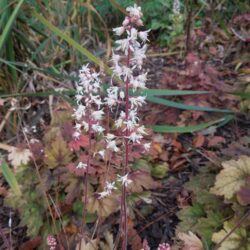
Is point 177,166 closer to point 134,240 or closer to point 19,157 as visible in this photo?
point 134,240

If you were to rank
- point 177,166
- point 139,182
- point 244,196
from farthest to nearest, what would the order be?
1. point 177,166
2. point 139,182
3. point 244,196

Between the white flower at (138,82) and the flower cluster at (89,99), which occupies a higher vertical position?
the white flower at (138,82)

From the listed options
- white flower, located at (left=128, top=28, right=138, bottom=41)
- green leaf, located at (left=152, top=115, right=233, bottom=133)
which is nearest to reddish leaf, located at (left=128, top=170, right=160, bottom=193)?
green leaf, located at (left=152, top=115, right=233, bottom=133)

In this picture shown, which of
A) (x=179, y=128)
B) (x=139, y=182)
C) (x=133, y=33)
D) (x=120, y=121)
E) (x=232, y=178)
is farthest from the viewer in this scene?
(x=179, y=128)

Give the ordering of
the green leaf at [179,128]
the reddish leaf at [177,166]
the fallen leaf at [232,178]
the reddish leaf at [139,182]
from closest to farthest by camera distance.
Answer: the fallen leaf at [232,178] < the reddish leaf at [139,182] < the green leaf at [179,128] < the reddish leaf at [177,166]

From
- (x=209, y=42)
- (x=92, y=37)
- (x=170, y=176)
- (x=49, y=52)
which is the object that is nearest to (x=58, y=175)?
(x=170, y=176)

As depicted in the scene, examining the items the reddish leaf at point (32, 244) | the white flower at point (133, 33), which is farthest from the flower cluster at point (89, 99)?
the reddish leaf at point (32, 244)

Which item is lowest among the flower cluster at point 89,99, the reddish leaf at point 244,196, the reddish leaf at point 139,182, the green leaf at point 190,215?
the green leaf at point 190,215

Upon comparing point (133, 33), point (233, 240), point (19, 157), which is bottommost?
point (233, 240)

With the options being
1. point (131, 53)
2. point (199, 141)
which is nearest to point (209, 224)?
point (199, 141)

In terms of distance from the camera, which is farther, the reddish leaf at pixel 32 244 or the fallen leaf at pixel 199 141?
the fallen leaf at pixel 199 141

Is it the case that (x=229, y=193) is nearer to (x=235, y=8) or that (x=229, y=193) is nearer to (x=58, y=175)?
(x=58, y=175)

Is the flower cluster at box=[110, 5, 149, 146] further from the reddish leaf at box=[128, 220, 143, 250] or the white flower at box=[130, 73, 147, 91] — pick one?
the reddish leaf at box=[128, 220, 143, 250]

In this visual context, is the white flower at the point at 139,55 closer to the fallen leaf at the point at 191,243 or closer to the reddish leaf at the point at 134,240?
the fallen leaf at the point at 191,243
